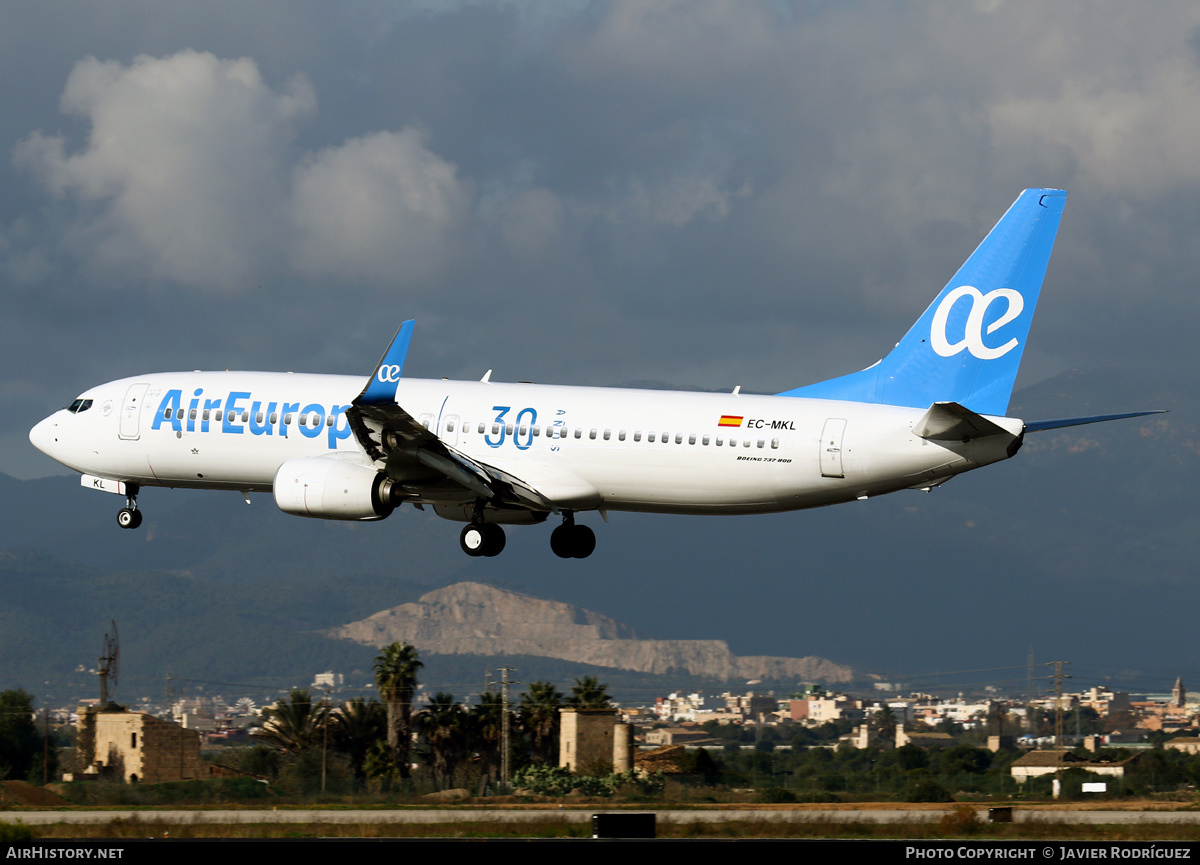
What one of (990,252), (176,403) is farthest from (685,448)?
(176,403)

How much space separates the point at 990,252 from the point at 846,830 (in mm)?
17124

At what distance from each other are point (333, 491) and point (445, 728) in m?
47.1

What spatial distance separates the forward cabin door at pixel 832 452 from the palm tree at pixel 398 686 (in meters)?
45.1

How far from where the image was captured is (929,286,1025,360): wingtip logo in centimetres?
4416

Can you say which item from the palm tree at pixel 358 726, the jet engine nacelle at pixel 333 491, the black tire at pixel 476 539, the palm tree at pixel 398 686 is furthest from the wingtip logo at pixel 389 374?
the palm tree at pixel 358 726

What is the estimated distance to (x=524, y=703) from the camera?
291 feet

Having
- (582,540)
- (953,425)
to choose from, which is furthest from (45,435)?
(953,425)

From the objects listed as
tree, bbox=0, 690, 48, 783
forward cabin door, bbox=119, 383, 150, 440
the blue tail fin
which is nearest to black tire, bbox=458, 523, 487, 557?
forward cabin door, bbox=119, 383, 150, 440

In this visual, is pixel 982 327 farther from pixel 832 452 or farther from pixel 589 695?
pixel 589 695

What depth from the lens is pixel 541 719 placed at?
89.3 metres

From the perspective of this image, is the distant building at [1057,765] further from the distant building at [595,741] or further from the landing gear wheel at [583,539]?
the landing gear wheel at [583,539]

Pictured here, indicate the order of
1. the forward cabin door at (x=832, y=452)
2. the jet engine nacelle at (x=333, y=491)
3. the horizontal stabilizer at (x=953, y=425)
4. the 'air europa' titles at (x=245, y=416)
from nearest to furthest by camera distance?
1. the horizontal stabilizer at (x=953, y=425)
2. the forward cabin door at (x=832, y=452)
3. the jet engine nacelle at (x=333, y=491)
4. the 'air europa' titles at (x=245, y=416)

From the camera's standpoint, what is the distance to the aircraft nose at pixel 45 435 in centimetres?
5297

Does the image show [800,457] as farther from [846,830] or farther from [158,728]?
[158,728]
